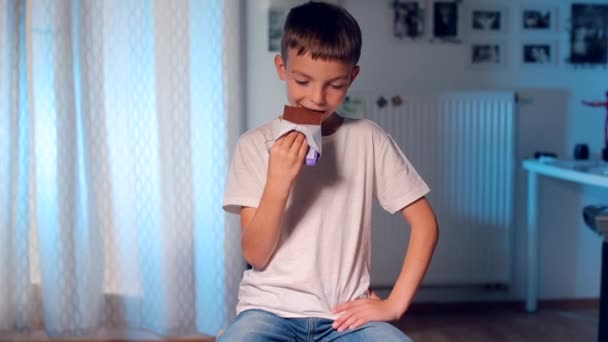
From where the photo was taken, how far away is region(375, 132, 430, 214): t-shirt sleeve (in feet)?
3.66

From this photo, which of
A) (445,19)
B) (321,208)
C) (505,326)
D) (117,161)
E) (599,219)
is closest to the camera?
(321,208)

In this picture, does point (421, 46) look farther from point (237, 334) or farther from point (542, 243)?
point (237, 334)

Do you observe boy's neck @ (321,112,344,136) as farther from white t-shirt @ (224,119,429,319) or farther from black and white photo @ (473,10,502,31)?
black and white photo @ (473,10,502,31)

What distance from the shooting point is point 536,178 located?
2490 mm

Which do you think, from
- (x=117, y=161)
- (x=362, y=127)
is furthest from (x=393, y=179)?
(x=117, y=161)

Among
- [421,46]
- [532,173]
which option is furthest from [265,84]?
[532,173]

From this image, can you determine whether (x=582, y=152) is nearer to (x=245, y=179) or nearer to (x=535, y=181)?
(x=535, y=181)

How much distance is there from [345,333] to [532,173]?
1746mm

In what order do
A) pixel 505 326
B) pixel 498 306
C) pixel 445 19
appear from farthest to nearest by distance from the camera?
pixel 498 306
pixel 445 19
pixel 505 326

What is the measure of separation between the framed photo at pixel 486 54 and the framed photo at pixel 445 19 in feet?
0.36

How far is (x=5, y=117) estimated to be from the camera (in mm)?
2170

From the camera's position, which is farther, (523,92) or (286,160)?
(523,92)

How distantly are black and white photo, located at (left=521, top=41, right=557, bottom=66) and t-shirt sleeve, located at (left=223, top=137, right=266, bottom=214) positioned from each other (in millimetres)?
1827

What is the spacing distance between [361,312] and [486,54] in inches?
71.8
